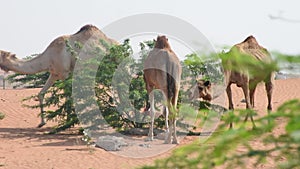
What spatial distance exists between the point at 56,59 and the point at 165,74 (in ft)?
19.0

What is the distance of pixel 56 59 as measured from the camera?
17.3 m

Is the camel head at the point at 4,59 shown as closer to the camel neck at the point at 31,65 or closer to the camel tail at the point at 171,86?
the camel neck at the point at 31,65

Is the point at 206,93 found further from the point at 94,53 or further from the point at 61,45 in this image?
the point at 61,45

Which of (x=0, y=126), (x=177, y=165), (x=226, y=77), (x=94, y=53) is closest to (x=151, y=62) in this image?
(x=226, y=77)

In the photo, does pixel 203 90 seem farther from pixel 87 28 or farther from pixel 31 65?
pixel 31 65

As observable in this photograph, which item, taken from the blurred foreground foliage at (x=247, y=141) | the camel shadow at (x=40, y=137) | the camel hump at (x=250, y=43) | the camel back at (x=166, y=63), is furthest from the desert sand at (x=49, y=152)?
the blurred foreground foliage at (x=247, y=141)

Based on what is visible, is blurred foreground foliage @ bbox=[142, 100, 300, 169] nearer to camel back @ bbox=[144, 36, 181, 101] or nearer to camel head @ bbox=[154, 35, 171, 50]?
camel back @ bbox=[144, 36, 181, 101]

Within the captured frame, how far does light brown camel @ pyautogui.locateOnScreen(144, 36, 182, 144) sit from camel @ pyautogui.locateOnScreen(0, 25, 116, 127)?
407cm

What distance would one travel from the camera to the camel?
16859 millimetres

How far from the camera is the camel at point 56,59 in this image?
664 inches

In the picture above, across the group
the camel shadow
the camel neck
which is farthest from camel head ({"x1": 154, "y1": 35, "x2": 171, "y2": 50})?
the camel neck

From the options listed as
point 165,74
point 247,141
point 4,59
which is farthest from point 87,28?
point 247,141

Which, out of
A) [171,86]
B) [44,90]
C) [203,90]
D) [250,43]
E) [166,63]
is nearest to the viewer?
[171,86]

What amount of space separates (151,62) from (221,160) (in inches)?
417
